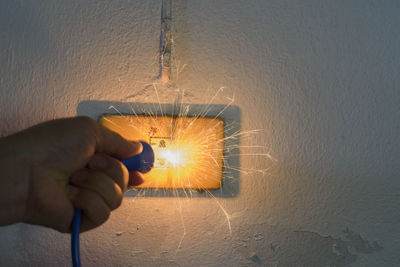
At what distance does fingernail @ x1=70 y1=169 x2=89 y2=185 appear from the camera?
507mm

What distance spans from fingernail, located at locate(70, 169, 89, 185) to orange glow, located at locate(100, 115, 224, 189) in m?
0.14

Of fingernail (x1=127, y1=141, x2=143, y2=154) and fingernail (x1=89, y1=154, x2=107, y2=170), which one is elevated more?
fingernail (x1=127, y1=141, x2=143, y2=154)

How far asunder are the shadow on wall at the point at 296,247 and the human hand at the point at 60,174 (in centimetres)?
33

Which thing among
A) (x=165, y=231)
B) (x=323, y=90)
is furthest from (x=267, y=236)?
(x=323, y=90)

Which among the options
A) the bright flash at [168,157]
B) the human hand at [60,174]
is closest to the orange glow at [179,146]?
the bright flash at [168,157]

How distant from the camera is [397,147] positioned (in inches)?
26.2

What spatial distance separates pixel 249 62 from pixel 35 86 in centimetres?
52

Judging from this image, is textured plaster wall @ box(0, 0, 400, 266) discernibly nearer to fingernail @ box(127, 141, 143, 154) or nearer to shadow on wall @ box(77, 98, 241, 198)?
shadow on wall @ box(77, 98, 241, 198)

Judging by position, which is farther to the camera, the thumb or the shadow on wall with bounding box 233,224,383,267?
the shadow on wall with bounding box 233,224,383,267

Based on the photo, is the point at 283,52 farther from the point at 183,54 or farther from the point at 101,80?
the point at 101,80

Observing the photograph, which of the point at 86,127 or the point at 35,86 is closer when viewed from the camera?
the point at 86,127

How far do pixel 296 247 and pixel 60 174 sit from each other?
0.55 meters

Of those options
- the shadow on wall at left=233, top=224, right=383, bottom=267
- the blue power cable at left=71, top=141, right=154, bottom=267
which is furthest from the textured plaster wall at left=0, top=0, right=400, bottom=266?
the blue power cable at left=71, top=141, right=154, bottom=267

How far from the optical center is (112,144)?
0.52 meters
